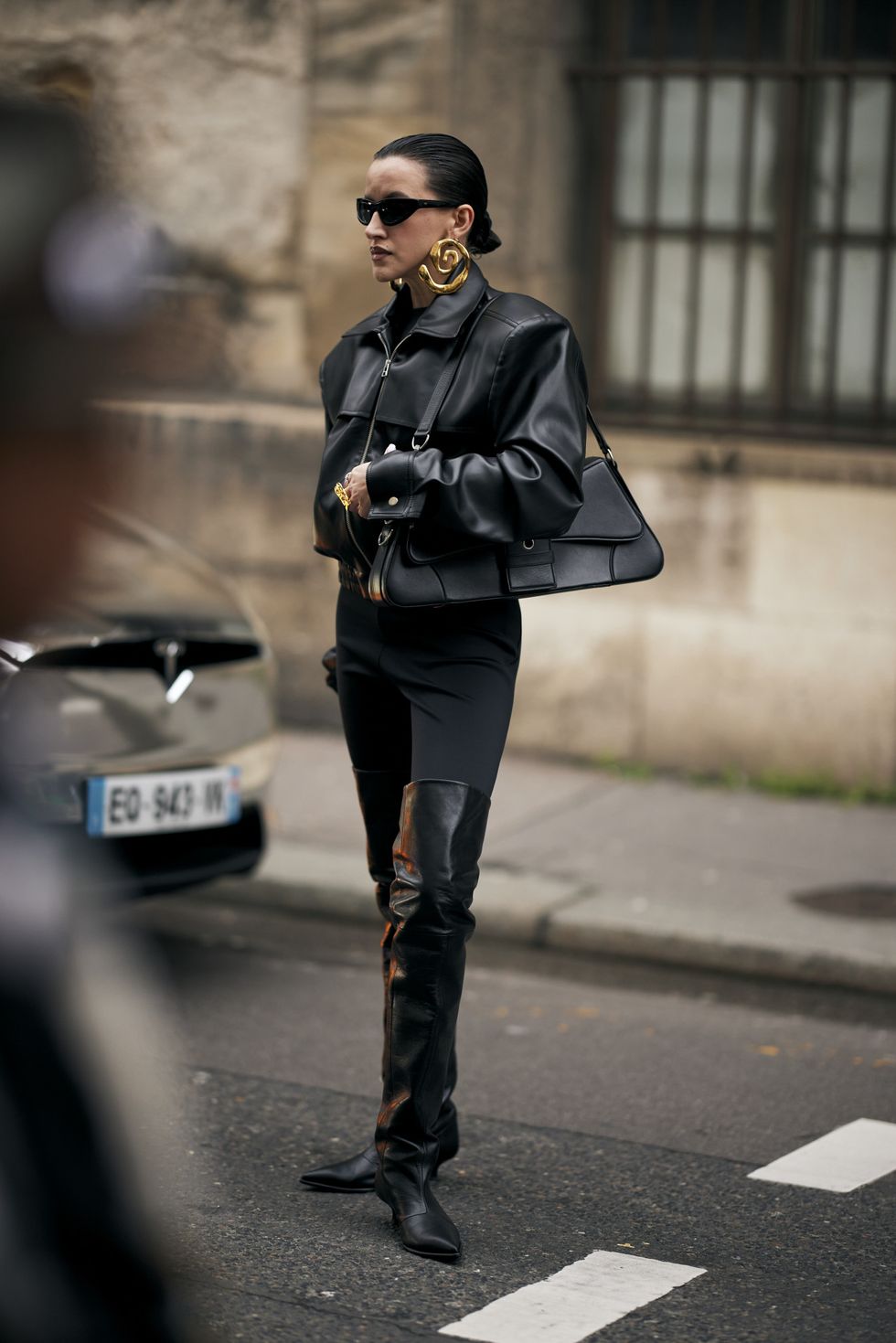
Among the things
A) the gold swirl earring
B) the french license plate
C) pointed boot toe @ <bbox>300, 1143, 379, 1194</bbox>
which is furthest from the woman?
the french license plate

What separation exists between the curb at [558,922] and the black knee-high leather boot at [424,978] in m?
2.48

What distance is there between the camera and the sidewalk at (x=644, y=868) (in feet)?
19.3

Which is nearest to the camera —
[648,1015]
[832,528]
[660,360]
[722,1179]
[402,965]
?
[402,965]

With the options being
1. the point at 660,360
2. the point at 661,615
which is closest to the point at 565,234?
the point at 660,360

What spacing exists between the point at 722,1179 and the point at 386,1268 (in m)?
0.88

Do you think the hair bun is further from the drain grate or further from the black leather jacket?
the drain grate

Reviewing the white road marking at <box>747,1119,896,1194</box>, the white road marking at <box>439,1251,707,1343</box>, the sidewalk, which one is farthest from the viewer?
the sidewalk

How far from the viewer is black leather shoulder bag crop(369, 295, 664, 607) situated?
332cm

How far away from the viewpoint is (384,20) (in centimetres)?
830

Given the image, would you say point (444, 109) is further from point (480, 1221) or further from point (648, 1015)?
point (480, 1221)

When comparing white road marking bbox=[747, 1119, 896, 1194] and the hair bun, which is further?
white road marking bbox=[747, 1119, 896, 1194]

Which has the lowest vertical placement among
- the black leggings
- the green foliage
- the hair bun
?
the green foliage

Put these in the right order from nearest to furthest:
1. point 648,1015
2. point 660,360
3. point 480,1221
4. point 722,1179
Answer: point 480,1221
point 722,1179
point 648,1015
point 660,360

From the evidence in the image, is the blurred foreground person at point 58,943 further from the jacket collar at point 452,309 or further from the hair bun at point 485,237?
the hair bun at point 485,237
